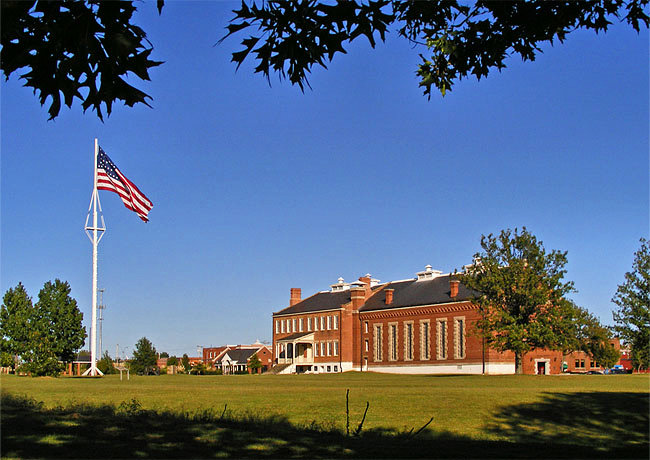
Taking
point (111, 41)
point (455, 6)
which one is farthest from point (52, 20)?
point (455, 6)

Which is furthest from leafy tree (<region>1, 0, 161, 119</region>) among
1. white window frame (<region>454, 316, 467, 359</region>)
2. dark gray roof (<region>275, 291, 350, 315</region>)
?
dark gray roof (<region>275, 291, 350, 315</region>)

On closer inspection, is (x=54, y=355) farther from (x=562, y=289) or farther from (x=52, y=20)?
(x=52, y=20)

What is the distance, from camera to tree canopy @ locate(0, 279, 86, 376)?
45.4 meters

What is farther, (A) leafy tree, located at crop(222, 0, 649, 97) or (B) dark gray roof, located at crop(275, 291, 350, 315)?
(B) dark gray roof, located at crop(275, 291, 350, 315)

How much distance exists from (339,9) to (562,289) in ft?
170

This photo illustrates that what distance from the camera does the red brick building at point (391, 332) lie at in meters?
76.1

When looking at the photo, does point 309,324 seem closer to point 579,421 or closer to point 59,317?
point 59,317

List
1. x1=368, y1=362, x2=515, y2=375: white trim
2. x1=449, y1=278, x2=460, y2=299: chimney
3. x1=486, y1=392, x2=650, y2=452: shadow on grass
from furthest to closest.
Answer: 1. x1=449, y1=278, x2=460, y2=299: chimney
2. x1=368, y1=362, x2=515, y2=375: white trim
3. x1=486, y1=392, x2=650, y2=452: shadow on grass

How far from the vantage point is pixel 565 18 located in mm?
8242

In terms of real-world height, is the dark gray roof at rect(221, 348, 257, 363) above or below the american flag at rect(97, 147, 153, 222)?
below

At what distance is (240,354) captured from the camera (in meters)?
139

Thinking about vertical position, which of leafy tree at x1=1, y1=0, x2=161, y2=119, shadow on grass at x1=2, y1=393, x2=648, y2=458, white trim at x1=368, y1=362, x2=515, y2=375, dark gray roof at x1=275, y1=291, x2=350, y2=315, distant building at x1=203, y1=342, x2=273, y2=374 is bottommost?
distant building at x1=203, y1=342, x2=273, y2=374

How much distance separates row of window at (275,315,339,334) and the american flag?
2201 inches

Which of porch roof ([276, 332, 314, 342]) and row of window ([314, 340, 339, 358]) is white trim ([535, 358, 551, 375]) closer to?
row of window ([314, 340, 339, 358])
